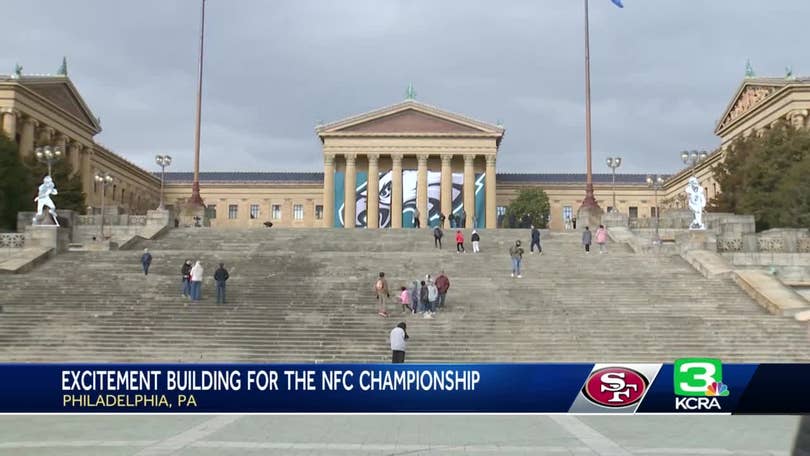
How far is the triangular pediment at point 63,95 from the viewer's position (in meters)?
68.9

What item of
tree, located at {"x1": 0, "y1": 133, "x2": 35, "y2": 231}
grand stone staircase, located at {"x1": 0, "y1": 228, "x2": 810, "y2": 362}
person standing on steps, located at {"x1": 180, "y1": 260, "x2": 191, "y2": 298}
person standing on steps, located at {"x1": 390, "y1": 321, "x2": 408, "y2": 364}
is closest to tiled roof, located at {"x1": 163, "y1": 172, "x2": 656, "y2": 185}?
tree, located at {"x1": 0, "y1": 133, "x2": 35, "y2": 231}

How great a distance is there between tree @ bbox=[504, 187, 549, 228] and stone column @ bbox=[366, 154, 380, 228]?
53.7ft

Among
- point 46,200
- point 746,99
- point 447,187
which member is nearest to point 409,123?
point 447,187

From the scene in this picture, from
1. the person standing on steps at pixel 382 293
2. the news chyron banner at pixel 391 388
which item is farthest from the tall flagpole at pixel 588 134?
the news chyron banner at pixel 391 388

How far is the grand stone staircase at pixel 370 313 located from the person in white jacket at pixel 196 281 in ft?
1.20

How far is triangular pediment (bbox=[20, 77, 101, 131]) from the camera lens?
68938 millimetres

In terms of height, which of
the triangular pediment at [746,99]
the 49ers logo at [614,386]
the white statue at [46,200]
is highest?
the triangular pediment at [746,99]

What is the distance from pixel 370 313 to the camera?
901 inches

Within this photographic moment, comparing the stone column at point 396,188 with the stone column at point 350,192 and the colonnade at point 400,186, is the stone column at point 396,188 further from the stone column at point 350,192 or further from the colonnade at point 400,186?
the stone column at point 350,192

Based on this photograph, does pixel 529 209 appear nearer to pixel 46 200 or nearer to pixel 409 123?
pixel 409 123

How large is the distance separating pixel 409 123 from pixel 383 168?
21.0ft

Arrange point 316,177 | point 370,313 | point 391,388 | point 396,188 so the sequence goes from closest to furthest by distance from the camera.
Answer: point 391,388, point 370,313, point 396,188, point 316,177

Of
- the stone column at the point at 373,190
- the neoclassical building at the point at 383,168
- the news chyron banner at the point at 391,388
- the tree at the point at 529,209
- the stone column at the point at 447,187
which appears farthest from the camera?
the tree at the point at 529,209
